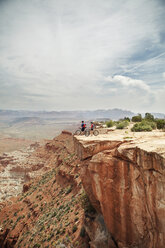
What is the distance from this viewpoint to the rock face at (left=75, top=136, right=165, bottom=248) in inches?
319

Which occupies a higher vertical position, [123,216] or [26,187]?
[123,216]

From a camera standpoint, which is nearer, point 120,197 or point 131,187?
point 131,187

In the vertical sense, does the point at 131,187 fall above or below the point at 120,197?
above

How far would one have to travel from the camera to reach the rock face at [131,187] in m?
8.11

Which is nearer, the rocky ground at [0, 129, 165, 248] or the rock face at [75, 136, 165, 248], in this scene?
the rock face at [75, 136, 165, 248]

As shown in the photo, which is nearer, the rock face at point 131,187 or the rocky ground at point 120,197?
the rock face at point 131,187

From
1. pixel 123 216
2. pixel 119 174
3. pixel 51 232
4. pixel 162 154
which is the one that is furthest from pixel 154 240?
pixel 51 232

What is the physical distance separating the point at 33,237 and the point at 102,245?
14463mm

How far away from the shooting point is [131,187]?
9.70 meters

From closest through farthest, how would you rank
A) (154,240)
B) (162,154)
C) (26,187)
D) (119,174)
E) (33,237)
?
(162,154) < (154,240) < (119,174) < (33,237) < (26,187)

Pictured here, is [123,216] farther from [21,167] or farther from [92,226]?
[21,167]

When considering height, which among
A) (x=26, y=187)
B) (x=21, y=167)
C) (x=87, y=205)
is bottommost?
(x=21, y=167)

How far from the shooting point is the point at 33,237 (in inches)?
855

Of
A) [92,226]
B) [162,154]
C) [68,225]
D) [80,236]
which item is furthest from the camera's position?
[68,225]
